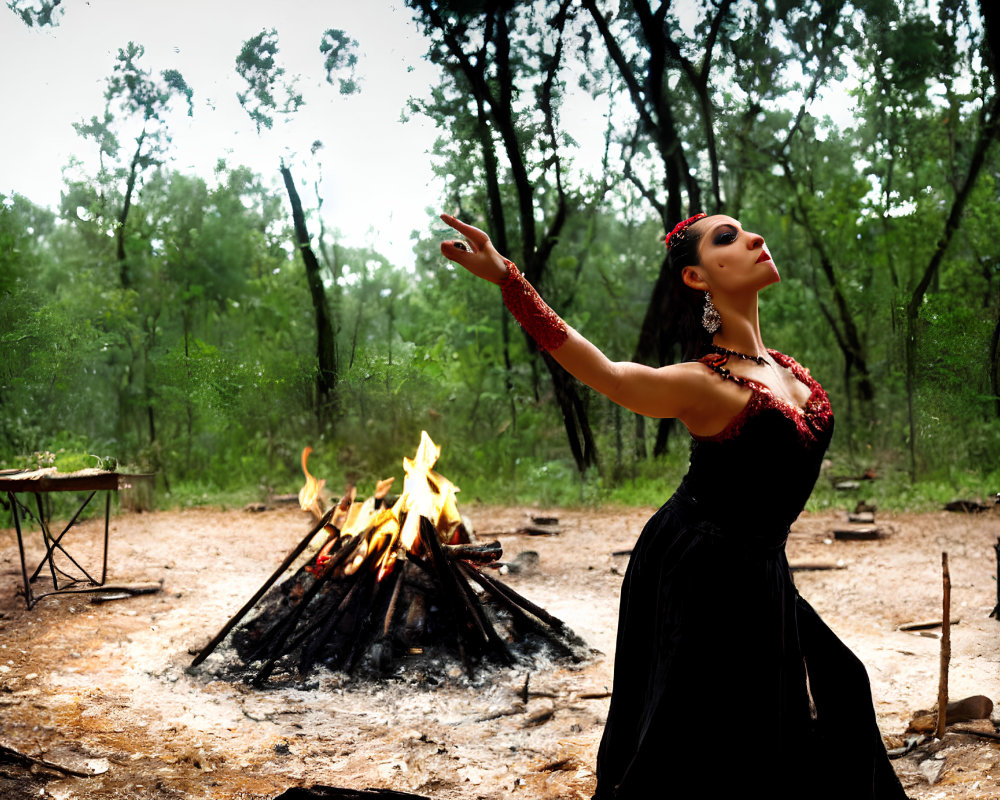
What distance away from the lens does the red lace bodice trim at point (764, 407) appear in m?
2.15

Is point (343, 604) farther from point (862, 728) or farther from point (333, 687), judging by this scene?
point (862, 728)

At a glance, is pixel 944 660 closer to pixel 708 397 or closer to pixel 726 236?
pixel 708 397

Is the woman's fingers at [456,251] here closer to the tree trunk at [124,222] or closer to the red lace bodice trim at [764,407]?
the red lace bodice trim at [764,407]

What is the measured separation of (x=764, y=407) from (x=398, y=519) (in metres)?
3.02

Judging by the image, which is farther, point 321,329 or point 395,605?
point 321,329

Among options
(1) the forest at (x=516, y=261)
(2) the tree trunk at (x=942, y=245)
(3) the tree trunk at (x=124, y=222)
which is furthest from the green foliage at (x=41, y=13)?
(2) the tree trunk at (x=942, y=245)

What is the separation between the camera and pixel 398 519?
4.77 meters

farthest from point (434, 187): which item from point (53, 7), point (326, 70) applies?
point (53, 7)

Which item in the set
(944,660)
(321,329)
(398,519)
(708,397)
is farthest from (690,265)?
(321,329)

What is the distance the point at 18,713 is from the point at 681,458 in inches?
298

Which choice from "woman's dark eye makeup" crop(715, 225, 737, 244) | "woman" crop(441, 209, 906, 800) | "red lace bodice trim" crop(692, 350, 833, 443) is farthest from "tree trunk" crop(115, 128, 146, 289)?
"red lace bodice trim" crop(692, 350, 833, 443)

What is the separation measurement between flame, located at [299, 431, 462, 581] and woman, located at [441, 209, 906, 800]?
8.15ft

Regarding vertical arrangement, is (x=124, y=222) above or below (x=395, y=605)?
above

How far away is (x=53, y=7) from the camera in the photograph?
4.80 metres
